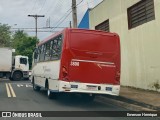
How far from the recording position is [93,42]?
550 inches

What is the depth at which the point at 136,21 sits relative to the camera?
67.1 ft

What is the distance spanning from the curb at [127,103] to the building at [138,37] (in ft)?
9.29

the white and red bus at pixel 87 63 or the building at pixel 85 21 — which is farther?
the building at pixel 85 21

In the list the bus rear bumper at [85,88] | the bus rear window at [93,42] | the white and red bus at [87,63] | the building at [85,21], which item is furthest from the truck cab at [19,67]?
the bus rear bumper at [85,88]

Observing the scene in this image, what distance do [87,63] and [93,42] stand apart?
900 millimetres

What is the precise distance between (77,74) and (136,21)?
8113 mm

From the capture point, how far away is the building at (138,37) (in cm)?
1777

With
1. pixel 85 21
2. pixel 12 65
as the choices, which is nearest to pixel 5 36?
pixel 12 65

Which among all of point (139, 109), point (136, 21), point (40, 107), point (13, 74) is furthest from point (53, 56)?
point (13, 74)

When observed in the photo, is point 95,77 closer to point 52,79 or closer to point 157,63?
point 52,79

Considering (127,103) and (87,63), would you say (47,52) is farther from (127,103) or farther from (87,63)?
(127,103)

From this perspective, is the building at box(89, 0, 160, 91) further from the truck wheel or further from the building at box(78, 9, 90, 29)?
the truck wheel

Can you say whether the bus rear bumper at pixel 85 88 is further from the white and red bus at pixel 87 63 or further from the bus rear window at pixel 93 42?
the bus rear window at pixel 93 42

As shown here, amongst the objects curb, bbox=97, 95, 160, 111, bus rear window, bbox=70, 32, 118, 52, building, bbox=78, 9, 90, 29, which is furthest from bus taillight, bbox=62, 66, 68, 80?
building, bbox=78, 9, 90, 29
